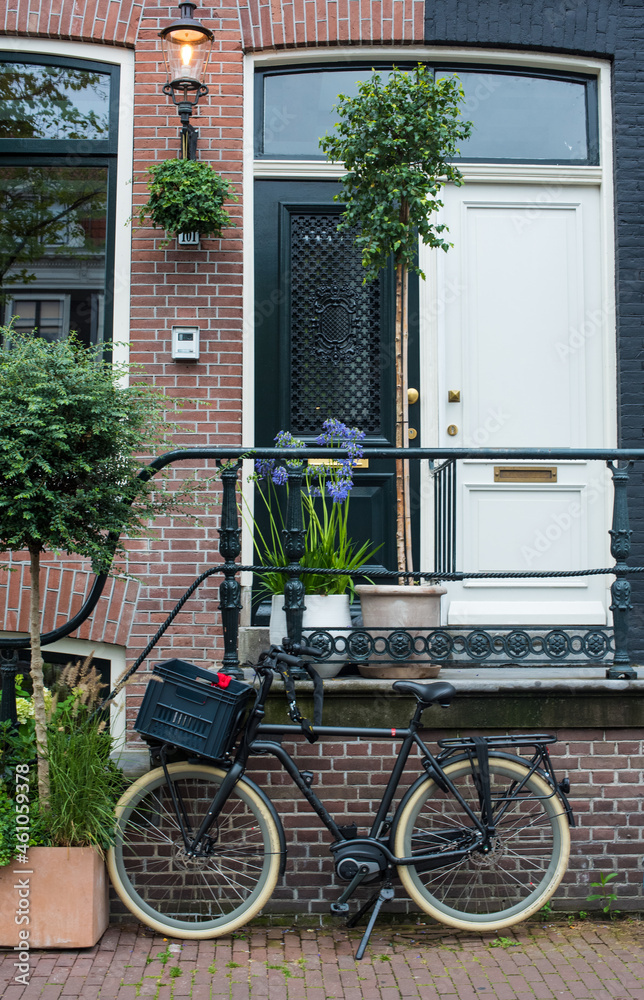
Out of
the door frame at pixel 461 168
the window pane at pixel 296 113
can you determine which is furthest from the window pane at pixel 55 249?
the window pane at pixel 296 113

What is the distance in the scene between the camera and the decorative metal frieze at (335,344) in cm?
526

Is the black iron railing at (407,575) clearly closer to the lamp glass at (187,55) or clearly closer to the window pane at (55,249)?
the window pane at (55,249)

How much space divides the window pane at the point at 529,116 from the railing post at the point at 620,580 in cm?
265

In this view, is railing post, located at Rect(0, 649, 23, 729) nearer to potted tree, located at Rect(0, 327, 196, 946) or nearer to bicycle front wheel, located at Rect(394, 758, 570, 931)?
potted tree, located at Rect(0, 327, 196, 946)

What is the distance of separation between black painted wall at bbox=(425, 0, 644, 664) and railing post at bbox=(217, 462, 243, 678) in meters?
2.58

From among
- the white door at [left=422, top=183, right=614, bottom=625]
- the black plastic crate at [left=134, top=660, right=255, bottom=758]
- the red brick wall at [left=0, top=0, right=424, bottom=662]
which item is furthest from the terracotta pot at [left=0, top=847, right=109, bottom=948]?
the white door at [left=422, top=183, right=614, bottom=625]

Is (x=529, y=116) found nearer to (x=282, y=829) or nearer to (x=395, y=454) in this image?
(x=395, y=454)

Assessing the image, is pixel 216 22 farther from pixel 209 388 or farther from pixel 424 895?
pixel 424 895

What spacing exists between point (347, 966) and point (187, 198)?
147 inches

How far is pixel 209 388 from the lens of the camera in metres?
5.03

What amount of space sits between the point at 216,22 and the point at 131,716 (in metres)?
3.98

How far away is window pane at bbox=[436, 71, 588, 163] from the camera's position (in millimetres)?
5465

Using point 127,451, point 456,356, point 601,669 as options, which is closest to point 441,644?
point 601,669

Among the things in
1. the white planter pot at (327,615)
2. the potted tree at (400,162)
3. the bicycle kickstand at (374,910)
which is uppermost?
the potted tree at (400,162)
